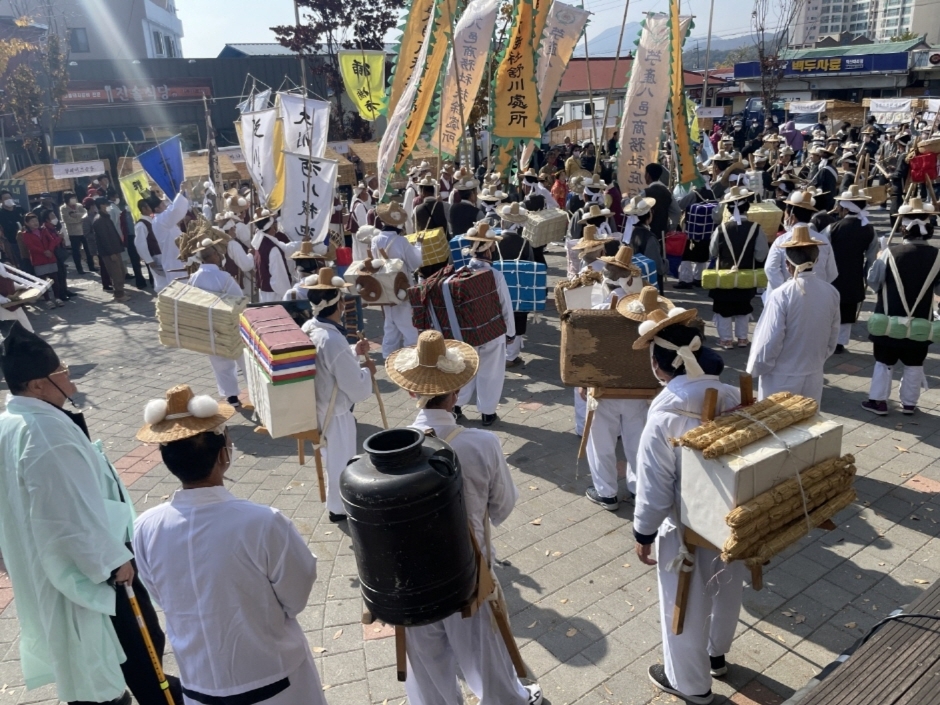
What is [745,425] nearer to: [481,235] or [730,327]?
[481,235]

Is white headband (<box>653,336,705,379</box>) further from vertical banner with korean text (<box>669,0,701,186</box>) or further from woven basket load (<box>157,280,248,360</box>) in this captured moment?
vertical banner with korean text (<box>669,0,701,186</box>)

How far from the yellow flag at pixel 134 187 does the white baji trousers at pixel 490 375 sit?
30.8ft

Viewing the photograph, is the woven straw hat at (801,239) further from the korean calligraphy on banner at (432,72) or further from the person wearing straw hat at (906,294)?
the korean calligraphy on banner at (432,72)

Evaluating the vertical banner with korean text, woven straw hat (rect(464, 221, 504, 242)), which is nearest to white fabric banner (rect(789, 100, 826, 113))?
the vertical banner with korean text

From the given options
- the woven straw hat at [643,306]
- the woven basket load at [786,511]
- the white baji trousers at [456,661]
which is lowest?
the white baji trousers at [456,661]

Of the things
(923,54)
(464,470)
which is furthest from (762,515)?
(923,54)

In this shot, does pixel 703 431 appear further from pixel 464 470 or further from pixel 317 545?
pixel 317 545

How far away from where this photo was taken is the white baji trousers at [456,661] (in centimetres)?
338

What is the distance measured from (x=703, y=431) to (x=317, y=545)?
3389mm

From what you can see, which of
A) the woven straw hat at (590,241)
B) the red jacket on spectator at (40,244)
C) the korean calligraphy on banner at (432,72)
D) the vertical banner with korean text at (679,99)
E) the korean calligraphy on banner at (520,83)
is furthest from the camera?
the red jacket on spectator at (40,244)

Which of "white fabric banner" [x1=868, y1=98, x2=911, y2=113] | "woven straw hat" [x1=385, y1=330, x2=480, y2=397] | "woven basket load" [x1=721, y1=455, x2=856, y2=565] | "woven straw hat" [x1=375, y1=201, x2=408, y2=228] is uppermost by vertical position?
"white fabric banner" [x1=868, y1=98, x2=911, y2=113]

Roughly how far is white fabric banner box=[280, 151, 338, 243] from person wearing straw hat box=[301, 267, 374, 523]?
12.0ft

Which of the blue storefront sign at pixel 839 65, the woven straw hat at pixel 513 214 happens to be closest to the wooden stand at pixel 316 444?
the woven straw hat at pixel 513 214

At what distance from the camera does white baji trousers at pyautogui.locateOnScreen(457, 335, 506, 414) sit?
281 inches
